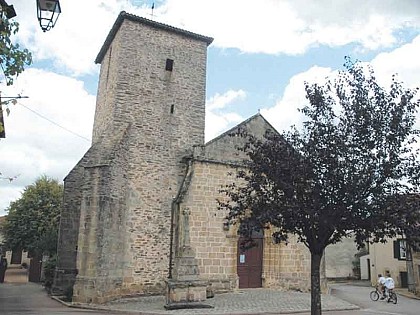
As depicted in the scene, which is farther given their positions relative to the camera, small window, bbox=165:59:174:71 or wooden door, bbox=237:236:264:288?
small window, bbox=165:59:174:71

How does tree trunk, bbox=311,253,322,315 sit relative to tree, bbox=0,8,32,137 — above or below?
below

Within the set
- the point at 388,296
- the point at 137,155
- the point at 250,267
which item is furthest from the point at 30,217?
the point at 388,296

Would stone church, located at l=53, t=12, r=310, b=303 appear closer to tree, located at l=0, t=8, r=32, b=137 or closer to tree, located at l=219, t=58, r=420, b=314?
tree, located at l=219, t=58, r=420, b=314

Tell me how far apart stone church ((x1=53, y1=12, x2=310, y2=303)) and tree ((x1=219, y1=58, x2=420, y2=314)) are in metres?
6.74

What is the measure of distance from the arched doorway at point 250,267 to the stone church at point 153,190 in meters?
0.04

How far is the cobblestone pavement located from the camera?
514 inches

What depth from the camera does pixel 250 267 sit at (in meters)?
18.6

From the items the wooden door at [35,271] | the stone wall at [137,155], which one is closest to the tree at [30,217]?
the wooden door at [35,271]

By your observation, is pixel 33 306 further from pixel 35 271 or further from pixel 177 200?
pixel 35 271

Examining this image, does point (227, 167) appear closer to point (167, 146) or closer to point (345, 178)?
point (167, 146)

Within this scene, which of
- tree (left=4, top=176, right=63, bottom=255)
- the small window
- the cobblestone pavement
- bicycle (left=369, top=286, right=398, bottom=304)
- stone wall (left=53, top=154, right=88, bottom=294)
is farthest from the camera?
tree (left=4, top=176, right=63, bottom=255)

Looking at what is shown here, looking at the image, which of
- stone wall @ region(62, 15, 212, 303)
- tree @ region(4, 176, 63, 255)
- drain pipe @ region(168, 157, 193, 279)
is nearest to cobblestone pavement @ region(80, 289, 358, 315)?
stone wall @ region(62, 15, 212, 303)

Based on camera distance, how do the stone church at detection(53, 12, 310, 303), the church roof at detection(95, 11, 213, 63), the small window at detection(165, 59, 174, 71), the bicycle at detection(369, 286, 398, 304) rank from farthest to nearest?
the small window at detection(165, 59, 174, 71), the church roof at detection(95, 11, 213, 63), the bicycle at detection(369, 286, 398, 304), the stone church at detection(53, 12, 310, 303)

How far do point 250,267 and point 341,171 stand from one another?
36.1ft
